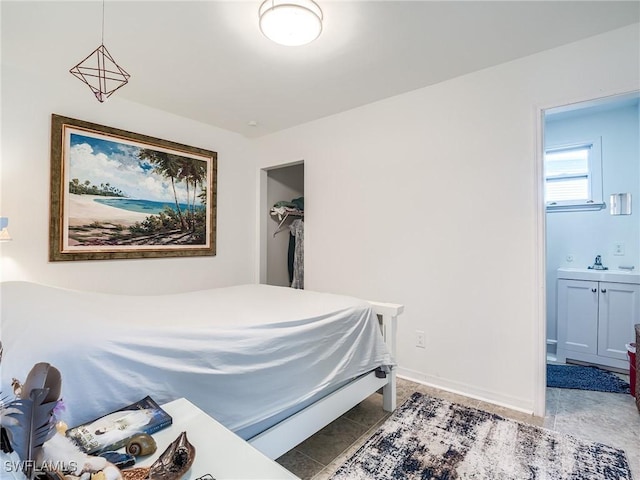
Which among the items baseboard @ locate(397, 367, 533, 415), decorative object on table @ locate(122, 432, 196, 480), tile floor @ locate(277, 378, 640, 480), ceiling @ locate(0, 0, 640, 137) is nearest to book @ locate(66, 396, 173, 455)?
decorative object on table @ locate(122, 432, 196, 480)

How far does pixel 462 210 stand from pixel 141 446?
2.42 meters

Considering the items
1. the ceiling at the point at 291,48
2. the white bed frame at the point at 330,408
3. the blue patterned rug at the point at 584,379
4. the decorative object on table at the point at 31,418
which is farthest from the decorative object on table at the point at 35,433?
the blue patterned rug at the point at 584,379

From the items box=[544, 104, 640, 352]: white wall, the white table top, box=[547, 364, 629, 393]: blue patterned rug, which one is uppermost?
box=[544, 104, 640, 352]: white wall

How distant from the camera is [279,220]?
431 centimetres

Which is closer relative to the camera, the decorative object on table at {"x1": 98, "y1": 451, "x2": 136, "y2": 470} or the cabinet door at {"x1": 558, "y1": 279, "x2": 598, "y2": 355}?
the decorative object on table at {"x1": 98, "y1": 451, "x2": 136, "y2": 470}

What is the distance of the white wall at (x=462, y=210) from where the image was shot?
2141mm

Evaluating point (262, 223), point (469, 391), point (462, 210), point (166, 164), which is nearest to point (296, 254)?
point (262, 223)

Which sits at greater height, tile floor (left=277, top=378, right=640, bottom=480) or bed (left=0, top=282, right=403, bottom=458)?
bed (left=0, top=282, right=403, bottom=458)

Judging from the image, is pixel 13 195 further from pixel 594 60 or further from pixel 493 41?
pixel 594 60

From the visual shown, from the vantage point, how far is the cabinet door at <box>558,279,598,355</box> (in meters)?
2.95

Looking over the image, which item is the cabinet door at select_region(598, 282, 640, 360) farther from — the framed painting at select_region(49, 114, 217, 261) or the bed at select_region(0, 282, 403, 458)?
the framed painting at select_region(49, 114, 217, 261)

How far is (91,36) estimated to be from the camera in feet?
6.47

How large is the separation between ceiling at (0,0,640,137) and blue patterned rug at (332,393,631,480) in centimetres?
241

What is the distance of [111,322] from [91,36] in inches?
73.6
